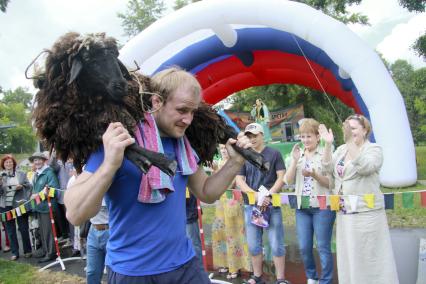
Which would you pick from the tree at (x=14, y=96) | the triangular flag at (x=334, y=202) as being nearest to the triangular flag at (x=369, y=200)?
the triangular flag at (x=334, y=202)

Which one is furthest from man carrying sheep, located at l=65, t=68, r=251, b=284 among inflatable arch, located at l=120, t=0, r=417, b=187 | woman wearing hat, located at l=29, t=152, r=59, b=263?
woman wearing hat, located at l=29, t=152, r=59, b=263

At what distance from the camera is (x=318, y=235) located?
3.90 metres

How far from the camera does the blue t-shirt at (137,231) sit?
63.1 inches

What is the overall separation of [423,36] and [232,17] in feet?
32.3

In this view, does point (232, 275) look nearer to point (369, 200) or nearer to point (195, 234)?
point (195, 234)

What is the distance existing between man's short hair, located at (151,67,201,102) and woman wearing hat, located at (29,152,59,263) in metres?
5.06

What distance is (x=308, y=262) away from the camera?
4.05 meters

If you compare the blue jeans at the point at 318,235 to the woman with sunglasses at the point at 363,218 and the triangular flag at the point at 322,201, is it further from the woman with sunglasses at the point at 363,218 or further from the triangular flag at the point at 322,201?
the woman with sunglasses at the point at 363,218

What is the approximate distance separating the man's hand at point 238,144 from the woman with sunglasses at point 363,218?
72.7 inches

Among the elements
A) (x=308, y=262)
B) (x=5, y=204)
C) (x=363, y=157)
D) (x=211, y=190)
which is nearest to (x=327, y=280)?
(x=308, y=262)

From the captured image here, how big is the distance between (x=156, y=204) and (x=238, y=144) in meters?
0.52

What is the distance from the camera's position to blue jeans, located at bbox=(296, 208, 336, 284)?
3883 millimetres

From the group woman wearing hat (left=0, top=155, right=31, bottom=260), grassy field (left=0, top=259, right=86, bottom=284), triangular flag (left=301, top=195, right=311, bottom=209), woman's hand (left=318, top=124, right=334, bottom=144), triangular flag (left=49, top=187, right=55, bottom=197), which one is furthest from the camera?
woman wearing hat (left=0, top=155, right=31, bottom=260)

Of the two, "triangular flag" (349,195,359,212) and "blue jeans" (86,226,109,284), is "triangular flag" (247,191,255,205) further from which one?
"blue jeans" (86,226,109,284)
